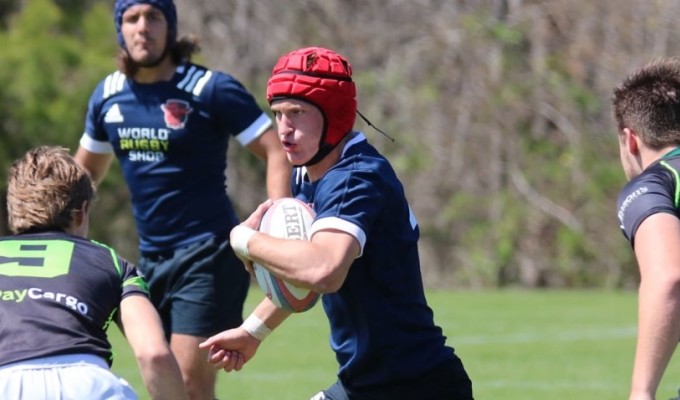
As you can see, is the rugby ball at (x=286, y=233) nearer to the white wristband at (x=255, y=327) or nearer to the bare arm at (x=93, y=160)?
the white wristband at (x=255, y=327)

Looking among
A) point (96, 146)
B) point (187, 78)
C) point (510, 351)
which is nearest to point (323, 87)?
point (187, 78)

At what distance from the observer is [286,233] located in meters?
4.07

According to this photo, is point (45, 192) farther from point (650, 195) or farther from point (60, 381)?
point (650, 195)

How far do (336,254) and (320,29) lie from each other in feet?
49.4

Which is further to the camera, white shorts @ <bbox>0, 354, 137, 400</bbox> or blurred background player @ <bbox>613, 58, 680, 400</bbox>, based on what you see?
white shorts @ <bbox>0, 354, 137, 400</bbox>

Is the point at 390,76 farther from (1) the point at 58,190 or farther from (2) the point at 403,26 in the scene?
(1) the point at 58,190

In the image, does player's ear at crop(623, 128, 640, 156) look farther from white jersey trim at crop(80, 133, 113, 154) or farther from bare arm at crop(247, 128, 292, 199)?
white jersey trim at crop(80, 133, 113, 154)

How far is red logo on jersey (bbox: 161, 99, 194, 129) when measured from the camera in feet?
20.5

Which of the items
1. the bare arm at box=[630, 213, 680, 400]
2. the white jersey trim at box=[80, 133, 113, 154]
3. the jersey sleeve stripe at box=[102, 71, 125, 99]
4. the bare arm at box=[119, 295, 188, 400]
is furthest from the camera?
the white jersey trim at box=[80, 133, 113, 154]

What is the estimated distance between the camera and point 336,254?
3.84 meters

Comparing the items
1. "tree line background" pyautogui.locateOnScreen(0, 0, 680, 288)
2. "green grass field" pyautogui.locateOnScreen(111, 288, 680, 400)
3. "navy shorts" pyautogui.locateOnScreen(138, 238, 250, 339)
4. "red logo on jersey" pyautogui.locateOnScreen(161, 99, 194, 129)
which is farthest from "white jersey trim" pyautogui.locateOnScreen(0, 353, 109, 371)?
"tree line background" pyautogui.locateOnScreen(0, 0, 680, 288)

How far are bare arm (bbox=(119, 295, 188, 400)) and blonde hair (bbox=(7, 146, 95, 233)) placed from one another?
35 cm

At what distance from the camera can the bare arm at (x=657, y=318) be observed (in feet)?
11.5

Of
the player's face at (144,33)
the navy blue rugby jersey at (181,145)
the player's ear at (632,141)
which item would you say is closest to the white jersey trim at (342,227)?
the player's ear at (632,141)
